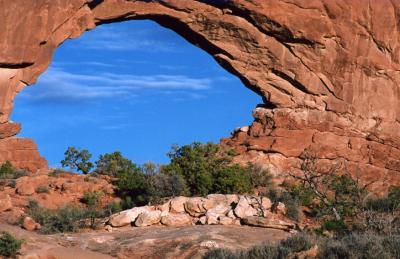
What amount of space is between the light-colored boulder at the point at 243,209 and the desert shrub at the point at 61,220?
3960mm

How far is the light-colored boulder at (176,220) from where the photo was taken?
51.6ft

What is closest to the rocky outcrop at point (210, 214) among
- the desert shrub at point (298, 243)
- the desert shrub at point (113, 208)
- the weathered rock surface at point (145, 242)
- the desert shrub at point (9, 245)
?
the weathered rock surface at point (145, 242)

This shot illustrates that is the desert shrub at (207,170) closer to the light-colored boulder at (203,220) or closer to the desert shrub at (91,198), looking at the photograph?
the desert shrub at (91,198)

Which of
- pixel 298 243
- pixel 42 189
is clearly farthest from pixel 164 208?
pixel 42 189

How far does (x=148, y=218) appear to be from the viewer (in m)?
15.8

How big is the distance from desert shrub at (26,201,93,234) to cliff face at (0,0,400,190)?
9697mm

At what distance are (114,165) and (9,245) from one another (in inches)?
681

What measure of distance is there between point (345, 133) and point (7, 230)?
→ 1956 cm

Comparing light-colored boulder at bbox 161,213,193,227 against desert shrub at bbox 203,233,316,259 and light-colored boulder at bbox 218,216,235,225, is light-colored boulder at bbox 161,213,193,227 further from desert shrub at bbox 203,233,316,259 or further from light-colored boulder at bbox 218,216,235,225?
desert shrub at bbox 203,233,316,259

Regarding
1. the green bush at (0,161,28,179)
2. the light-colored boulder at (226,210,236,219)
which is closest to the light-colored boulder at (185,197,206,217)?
the light-colored boulder at (226,210,236,219)

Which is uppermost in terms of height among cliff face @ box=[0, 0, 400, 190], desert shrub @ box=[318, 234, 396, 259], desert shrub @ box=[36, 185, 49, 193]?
cliff face @ box=[0, 0, 400, 190]

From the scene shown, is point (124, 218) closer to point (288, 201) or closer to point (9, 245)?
point (288, 201)

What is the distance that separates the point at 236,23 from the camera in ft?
90.5

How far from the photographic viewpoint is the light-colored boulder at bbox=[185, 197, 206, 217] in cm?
1636
